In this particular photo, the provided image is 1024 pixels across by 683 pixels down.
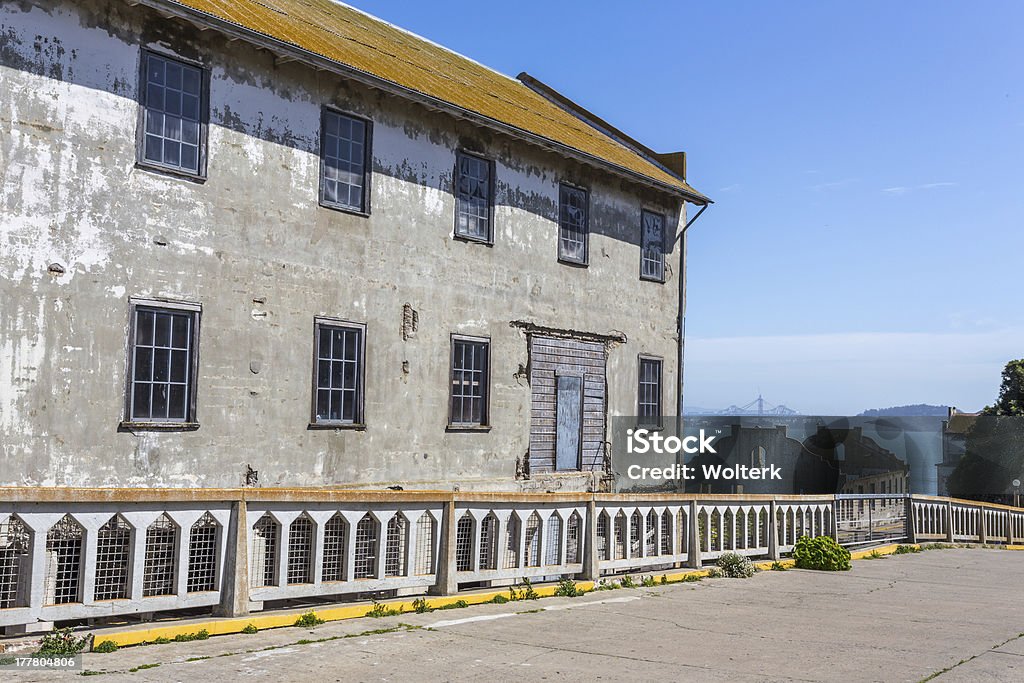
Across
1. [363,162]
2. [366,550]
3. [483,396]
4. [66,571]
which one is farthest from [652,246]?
[66,571]

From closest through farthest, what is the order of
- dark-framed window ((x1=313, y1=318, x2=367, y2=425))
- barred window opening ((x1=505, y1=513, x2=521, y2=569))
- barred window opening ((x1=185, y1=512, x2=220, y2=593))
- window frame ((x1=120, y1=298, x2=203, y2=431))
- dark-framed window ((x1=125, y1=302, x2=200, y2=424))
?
barred window opening ((x1=185, y1=512, x2=220, y2=593)) < barred window opening ((x1=505, y1=513, x2=521, y2=569)) < window frame ((x1=120, y1=298, x2=203, y2=431)) < dark-framed window ((x1=125, y1=302, x2=200, y2=424)) < dark-framed window ((x1=313, y1=318, x2=367, y2=425))

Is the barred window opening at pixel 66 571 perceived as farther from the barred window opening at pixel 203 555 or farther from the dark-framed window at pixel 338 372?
the dark-framed window at pixel 338 372

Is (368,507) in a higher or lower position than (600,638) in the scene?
higher

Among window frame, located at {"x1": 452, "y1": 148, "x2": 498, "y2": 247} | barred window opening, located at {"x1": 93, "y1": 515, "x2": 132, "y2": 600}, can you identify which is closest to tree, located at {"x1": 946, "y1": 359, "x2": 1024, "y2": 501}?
window frame, located at {"x1": 452, "y1": 148, "x2": 498, "y2": 247}

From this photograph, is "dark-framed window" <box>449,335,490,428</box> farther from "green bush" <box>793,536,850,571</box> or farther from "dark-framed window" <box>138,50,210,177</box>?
"green bush" <box>793,536,850,571</box>

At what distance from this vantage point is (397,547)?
10.0m

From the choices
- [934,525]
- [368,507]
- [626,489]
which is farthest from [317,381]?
[934,525]

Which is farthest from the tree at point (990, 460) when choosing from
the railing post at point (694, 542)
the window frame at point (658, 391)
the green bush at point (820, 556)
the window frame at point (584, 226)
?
the railing post at point (694, 542)

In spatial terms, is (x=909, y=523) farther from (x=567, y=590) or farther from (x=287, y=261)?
(x=287, y=261)

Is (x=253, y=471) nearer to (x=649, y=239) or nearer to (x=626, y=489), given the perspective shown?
(x=626, y=489)

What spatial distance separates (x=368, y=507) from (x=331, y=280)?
7019 millimetres

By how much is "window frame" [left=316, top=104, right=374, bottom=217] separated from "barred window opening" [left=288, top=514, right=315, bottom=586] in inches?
305

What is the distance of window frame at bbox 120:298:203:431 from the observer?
43.0 feet

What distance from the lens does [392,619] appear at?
9.34 metres
